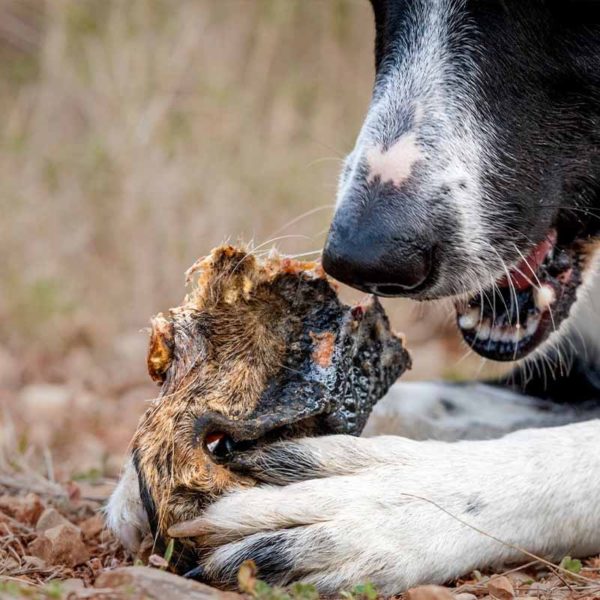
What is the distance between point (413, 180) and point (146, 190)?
4076 mm

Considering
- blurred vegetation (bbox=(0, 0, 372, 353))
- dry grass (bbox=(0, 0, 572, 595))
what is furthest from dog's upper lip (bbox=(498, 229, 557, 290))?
blurred vegetation (bbox=(0, 0, 372, 353))

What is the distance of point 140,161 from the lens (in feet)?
22.3

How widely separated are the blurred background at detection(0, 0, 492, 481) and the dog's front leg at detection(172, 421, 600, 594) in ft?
8.73

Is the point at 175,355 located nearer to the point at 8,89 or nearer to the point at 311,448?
the point at 311,448

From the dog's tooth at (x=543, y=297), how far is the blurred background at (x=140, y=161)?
2.13 metres

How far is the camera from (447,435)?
12.3 ft

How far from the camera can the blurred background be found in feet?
20.0

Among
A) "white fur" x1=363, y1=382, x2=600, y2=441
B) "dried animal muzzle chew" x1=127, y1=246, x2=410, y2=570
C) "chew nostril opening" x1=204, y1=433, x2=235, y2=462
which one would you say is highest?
"dried animal muzzle chew" x1=127, y1=246, x2=410, y2=570

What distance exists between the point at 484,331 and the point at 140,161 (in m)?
3.97

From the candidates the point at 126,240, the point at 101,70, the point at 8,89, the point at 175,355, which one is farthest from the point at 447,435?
the point at 8,89

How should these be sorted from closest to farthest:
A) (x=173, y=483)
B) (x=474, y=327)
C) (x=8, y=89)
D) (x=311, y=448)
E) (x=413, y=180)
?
(x=173, y=483)
(x=311, y=448)
(x=413, y=180)
(x=474, y=327)
(x=8, y=89)

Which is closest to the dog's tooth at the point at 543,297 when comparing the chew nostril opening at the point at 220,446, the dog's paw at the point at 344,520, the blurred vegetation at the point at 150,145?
the dog's paw at the point at 344,520

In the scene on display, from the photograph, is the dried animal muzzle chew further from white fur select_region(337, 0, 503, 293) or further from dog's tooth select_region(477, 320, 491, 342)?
dog's tooth select_region(477, 320, 491, 342)

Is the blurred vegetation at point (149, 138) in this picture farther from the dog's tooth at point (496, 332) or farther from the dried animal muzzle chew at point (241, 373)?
the dried animal muzzle chew at point (241, 373)
